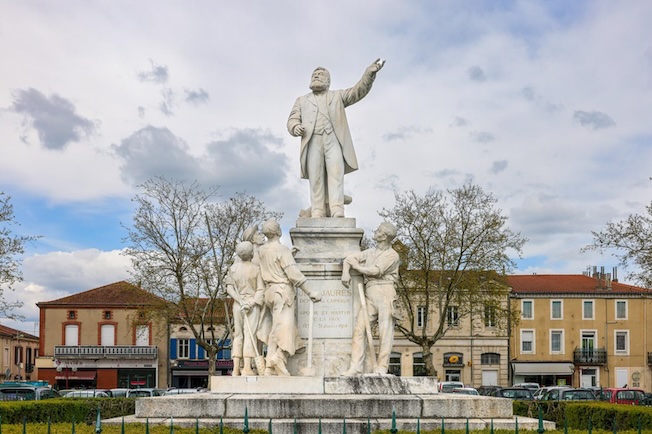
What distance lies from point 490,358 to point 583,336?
6933 millimetres

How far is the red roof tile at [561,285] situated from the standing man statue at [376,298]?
45.9 meters

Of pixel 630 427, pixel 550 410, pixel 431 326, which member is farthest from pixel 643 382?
pixel 630 427

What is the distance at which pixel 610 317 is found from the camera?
196 feet

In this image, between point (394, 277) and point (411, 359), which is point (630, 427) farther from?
point (411, 359)

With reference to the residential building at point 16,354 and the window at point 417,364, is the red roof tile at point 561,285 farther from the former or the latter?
the residential building at point 16,354

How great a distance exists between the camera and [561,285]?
61125 mm

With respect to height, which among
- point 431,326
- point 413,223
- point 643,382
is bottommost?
point 643,382

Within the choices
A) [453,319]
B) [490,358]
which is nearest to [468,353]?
[490,358]

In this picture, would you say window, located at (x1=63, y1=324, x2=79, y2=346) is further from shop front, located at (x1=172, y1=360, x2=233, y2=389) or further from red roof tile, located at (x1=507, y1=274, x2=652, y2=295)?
red roof tile, located at (x1=507, y1=274, x2=652, y2=295)

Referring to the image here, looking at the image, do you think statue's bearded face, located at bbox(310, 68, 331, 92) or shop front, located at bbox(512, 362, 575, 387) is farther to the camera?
shop front, located at bbox(512, 362, 575, 387)

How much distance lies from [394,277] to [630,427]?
5.63 meters

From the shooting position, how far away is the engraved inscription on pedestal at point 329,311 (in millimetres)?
13500

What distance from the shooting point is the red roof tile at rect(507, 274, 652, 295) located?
59625 millimetres

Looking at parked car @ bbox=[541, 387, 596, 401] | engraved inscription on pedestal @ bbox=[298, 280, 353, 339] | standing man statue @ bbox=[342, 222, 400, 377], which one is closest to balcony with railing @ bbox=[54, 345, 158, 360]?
parked car @ bbox=[541, 387, 596, 401]
